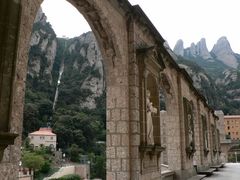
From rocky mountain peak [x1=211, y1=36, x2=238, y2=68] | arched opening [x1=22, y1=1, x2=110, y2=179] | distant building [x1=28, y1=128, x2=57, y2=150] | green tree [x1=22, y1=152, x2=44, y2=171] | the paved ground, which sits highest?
rocky mountain peak [x1=211, y1=36, x2=238, y2=68]

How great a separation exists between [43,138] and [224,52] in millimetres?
84539

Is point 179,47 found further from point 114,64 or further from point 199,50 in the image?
point 114,64

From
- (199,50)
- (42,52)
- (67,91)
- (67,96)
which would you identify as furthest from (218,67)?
(42,52)

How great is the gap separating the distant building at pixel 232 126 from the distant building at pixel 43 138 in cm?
4149

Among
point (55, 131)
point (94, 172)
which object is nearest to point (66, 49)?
point (55, 131)

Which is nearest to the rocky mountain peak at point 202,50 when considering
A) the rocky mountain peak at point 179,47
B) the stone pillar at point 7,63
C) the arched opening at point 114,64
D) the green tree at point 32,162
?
the rocky mountain peak at point 179,47

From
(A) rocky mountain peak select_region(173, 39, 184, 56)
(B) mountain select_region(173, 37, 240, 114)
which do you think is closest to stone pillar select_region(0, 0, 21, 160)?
(B) mountain select_region(173, 37, 240, 114)

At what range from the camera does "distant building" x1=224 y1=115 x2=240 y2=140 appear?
7294cm

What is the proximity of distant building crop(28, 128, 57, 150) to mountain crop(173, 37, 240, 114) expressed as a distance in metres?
36.5

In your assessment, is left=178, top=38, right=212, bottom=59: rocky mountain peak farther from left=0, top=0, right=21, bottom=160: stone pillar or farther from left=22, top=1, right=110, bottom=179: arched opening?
left=0, top=0, right=21, bottom=160: stone pillar

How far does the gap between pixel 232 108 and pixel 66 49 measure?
4974 cm

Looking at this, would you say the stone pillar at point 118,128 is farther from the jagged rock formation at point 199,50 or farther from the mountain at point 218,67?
the jagged rock formation at point 199,50

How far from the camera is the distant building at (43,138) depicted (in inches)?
2211

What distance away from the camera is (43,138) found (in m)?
57.6
